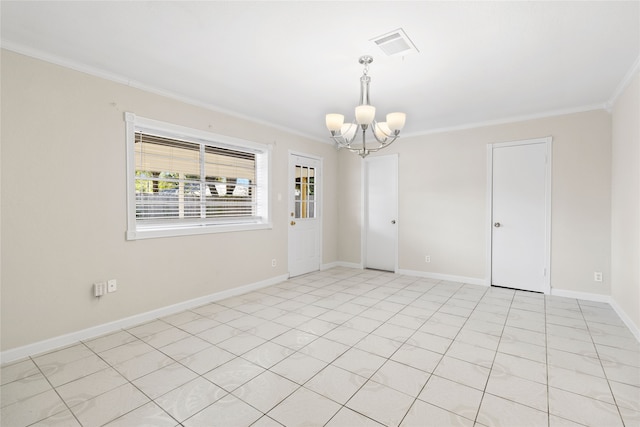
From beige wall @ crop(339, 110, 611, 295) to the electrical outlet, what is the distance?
13.4ft

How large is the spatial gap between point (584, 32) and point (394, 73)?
139 cm

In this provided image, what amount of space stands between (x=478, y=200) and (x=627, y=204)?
1688 millimetres

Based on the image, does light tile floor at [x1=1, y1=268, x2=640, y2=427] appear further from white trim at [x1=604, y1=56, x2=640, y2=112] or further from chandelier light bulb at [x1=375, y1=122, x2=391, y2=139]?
white trim at [x1=604, y1=56, x2=640, y2=112]

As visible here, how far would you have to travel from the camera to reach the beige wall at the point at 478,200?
3.84 meters

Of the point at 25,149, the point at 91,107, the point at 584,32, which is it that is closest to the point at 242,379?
the point at 25,149

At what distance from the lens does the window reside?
3.22 m

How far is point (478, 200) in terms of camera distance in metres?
4.64

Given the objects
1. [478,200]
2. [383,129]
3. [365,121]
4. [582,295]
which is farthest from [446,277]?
[365,121]

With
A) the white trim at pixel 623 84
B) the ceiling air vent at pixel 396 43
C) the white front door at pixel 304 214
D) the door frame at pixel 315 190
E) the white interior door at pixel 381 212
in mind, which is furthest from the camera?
the white interior door at pixel 381 212

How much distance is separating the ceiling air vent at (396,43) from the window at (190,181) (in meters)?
2.38

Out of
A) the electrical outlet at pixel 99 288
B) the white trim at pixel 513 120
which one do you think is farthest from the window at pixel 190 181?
the white trim at pixel 513 120

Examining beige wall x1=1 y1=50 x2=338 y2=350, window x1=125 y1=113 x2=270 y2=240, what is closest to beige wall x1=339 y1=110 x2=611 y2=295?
window x1=125 y1=113 x2=270 y2=240

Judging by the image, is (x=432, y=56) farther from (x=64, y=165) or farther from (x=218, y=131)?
(x=64, y=165)

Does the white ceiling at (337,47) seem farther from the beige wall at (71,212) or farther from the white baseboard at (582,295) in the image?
the white baseboard at (582,295)
